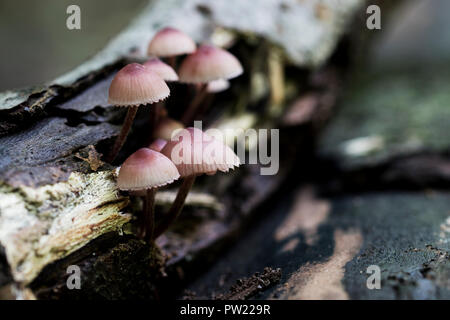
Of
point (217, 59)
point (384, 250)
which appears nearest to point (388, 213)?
point (384, 250)

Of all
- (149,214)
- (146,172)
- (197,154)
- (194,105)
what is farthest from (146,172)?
(194,105)

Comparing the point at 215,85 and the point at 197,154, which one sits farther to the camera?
the point at 215,85

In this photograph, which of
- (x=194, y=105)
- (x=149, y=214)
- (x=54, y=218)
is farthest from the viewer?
(x=194, y=105)

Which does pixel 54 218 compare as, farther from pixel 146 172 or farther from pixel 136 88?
pixel 136 88

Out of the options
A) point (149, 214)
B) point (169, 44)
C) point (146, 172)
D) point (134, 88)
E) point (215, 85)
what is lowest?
point (149, 214)

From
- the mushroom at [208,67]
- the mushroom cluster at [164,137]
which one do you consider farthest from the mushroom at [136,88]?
the mushroom at [208,67]

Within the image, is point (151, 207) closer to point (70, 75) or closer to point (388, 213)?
point (70, 75)
